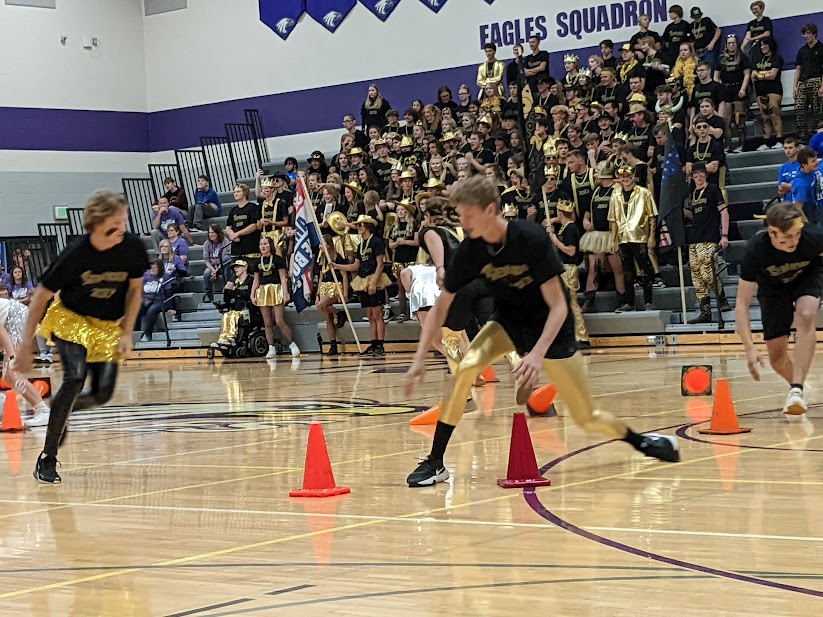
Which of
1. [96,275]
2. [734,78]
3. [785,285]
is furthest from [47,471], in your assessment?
[734,78]

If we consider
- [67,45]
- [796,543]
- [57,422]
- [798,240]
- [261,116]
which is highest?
[67,45]

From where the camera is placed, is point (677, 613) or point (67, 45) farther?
point (67, 45)

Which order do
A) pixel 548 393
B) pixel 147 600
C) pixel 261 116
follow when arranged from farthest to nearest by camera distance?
pixel 261 116
pixel 548 393
pixel 147 600

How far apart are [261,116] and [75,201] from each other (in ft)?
16.6

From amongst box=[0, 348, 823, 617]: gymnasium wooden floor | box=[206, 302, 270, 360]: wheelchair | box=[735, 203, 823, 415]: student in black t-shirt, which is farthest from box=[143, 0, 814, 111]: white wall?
box=[0, 348, 823, 617]: gymnasium wooden floor

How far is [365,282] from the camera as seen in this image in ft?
72.9

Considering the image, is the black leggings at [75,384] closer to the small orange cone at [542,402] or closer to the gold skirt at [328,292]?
the small orange cone at [542,402]

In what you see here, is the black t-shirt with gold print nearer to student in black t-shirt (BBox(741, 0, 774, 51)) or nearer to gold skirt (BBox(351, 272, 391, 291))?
gold skirt (BBox(351, 272, 391, 291))

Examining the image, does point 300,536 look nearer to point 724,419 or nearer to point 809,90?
point 724,419

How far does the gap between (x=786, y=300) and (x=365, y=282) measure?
12.4 metres

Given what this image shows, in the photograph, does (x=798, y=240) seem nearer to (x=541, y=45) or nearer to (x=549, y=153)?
(x=549, y=153)

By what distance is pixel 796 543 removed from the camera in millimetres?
5883

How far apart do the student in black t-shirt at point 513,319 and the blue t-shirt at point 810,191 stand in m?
10.6

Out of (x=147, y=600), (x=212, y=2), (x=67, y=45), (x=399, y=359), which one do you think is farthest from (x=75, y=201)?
(x=147, y=600)
